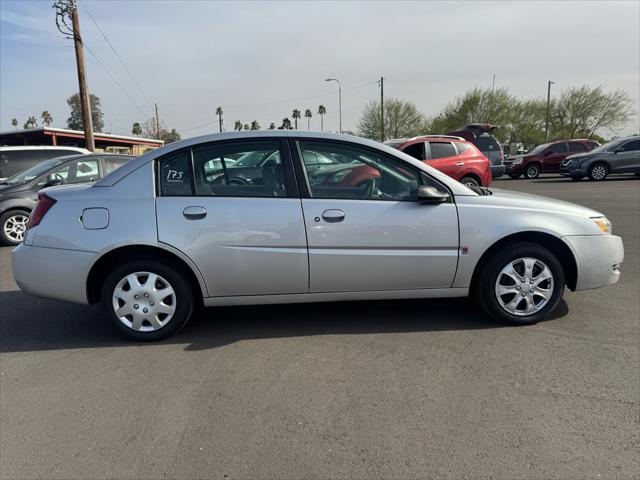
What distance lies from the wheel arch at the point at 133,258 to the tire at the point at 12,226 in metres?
5.30

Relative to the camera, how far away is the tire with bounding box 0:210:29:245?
7792mm

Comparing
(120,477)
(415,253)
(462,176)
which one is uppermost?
(462,176)

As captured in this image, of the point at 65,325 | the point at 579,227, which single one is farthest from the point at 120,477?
the point at 579,227

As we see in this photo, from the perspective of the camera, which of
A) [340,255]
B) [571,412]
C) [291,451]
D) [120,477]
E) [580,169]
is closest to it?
[120,477]

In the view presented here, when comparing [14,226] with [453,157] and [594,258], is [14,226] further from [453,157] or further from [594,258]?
[453,157]

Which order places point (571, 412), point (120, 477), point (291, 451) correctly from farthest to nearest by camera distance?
1. point (571, 412)
2. point (291, 451)
3. point (120, 477)

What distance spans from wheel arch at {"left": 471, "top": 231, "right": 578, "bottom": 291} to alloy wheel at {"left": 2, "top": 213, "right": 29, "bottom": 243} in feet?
24.7

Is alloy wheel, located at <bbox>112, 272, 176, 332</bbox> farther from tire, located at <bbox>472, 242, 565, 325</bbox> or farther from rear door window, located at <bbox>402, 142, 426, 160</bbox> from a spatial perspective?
rear door window, located at <bbox>402, 142, 426, 160</bbox>

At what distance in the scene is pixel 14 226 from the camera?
7.87 meters

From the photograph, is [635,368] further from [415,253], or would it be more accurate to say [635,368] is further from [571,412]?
[415,253]

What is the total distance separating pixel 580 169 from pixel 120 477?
1947 centimetres

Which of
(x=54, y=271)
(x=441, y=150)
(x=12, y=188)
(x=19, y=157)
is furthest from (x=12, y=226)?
(x=441, y=150)

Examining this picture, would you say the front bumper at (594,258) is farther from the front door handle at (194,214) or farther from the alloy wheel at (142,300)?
the alloy wheel at (142,300)

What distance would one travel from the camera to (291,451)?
2340mm
